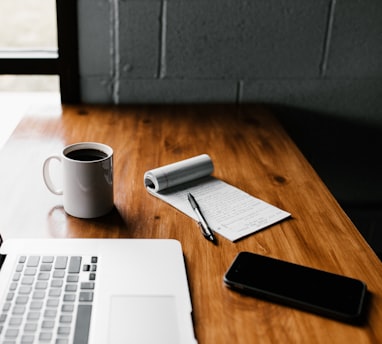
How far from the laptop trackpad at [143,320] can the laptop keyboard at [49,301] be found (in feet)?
0.12

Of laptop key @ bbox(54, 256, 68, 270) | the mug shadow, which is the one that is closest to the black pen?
the mug shadow

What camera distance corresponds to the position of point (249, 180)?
1.14 metres

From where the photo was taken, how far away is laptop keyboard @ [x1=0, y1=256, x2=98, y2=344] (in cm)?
67

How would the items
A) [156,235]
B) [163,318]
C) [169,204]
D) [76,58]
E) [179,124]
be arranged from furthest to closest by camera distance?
[76,58] → [179,124] → [169,204] → [156,235] → [163,318]

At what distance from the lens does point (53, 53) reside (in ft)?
5.35

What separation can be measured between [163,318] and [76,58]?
105cm

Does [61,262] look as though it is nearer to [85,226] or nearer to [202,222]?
[85,226]

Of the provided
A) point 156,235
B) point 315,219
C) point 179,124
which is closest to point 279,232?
point 315,219

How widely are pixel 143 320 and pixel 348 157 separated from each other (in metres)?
1.24

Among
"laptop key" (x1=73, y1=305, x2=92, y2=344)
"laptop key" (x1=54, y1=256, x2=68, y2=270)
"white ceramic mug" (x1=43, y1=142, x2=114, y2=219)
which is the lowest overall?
"laptop key" (x1=73, y1=305, x2=92, y2=344)

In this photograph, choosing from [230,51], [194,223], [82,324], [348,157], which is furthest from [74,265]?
[348,157]

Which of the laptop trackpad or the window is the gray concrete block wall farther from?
the laptop trackpad

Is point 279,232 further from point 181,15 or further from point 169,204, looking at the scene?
point 181,15

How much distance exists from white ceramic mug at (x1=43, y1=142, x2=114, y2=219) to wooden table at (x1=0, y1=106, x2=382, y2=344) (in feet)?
0.07
